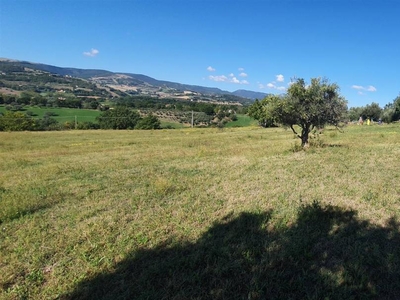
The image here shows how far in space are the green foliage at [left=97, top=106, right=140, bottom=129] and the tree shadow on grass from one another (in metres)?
86.0

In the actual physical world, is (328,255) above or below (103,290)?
above

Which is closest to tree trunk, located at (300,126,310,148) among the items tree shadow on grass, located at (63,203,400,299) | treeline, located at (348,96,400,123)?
tree shadow on grass, located at (63,203,400,299)

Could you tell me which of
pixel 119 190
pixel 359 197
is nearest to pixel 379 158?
pixel 359 197

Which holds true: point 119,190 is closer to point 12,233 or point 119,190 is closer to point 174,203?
point 174,203

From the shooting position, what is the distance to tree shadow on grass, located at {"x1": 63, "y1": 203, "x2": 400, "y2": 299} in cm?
428

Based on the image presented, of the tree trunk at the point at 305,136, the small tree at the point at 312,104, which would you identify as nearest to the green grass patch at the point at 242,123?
the tree trunk at the point at 305,136

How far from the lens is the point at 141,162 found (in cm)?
1666

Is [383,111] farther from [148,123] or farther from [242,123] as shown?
[148,123]

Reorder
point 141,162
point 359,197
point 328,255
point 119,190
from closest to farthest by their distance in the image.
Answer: point 328,255
point 359,197
point 119,190
point 141,162

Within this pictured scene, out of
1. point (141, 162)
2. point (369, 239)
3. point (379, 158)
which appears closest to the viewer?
point (369, 239)

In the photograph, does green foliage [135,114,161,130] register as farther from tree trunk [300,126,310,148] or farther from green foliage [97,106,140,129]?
tree trunk [300,126,310,148]

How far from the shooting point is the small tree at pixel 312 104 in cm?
1691

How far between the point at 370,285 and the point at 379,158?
1089 cm

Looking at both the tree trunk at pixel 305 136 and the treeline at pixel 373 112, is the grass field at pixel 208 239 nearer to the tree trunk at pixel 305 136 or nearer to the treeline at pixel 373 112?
the tree trunk at pixel 305 136
